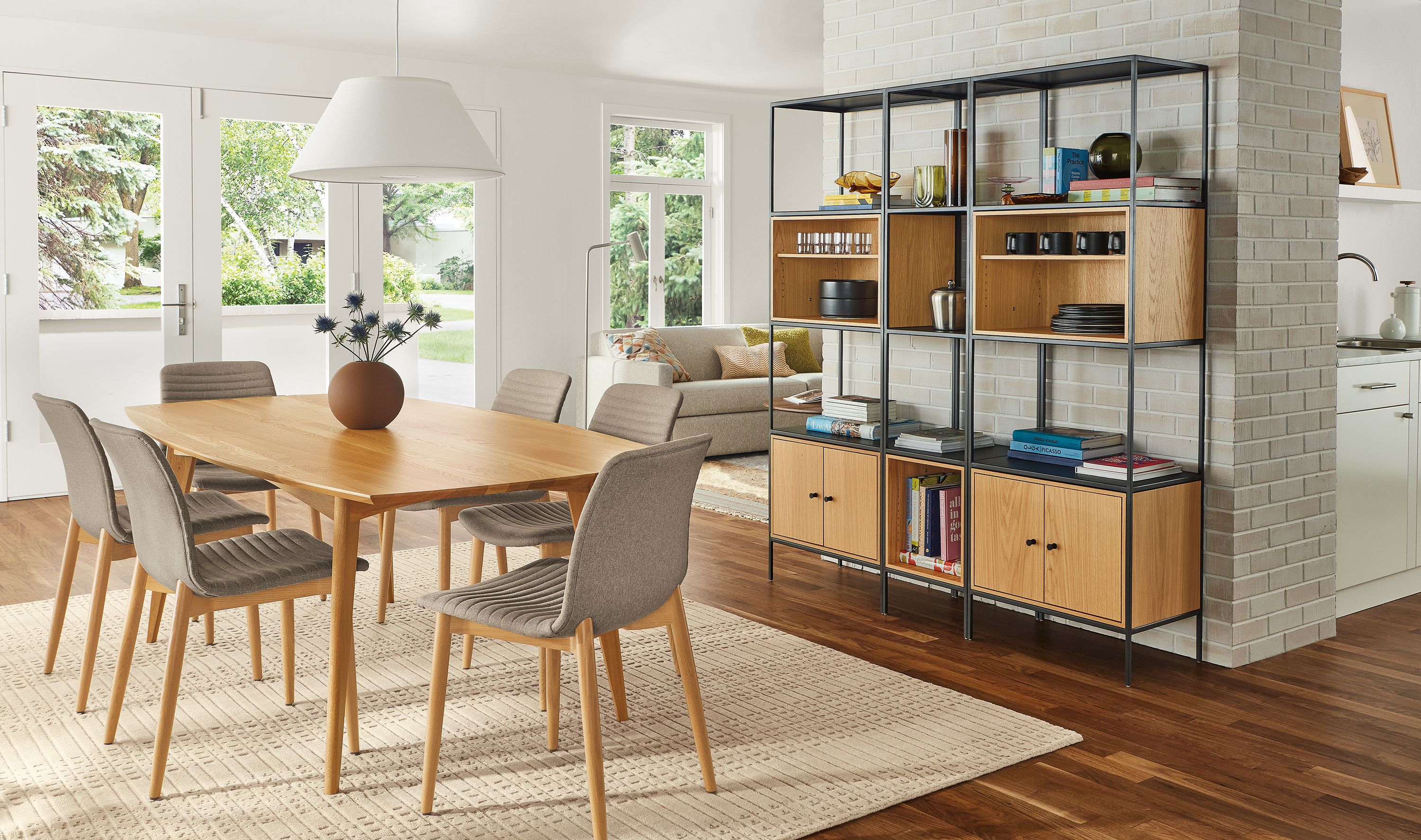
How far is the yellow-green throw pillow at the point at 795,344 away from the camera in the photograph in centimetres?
846

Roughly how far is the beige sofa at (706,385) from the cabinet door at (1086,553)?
3.60 metres

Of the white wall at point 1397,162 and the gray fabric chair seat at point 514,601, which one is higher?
the white wall at point 1397,162

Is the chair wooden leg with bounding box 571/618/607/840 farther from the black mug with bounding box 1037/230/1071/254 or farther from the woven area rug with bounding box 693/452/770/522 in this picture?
the woven area rug with bounding box 693/452/770/522

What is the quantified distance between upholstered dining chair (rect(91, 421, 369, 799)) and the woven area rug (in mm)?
2804

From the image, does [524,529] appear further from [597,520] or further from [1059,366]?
[1059,366]

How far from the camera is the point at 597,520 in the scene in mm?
2402

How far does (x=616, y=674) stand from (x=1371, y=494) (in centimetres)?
283

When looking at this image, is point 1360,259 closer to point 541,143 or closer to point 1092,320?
point 1092,320

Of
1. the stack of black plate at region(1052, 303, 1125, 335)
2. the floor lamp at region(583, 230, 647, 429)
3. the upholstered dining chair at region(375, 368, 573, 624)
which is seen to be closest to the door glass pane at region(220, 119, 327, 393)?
the floor lamp at region(583, 230, 647, 429)

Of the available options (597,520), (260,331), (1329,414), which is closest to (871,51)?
(1329,414)

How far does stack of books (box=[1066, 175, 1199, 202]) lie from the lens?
3488 millimetres

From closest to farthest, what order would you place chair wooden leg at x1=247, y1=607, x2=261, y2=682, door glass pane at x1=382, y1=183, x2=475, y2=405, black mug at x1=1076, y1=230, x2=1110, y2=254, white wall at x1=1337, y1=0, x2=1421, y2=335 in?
chair wooden leg at x1=247, y1=607, x2=261, y2=682 → black mug at x1=1076, y1=230, x2=1110, y2=254 → white wall at x1=1337, y1=0, x2=1421, y2=335 → door glass pane at x1=382, y1=183, x2=475, y2=405

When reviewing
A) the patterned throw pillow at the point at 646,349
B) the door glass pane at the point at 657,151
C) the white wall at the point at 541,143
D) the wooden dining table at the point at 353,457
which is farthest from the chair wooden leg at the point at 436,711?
the door glass pane at the point at 657,151

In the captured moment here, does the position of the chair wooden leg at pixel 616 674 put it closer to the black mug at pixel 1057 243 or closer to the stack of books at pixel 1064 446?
the stack of books at pixel 1064 446
